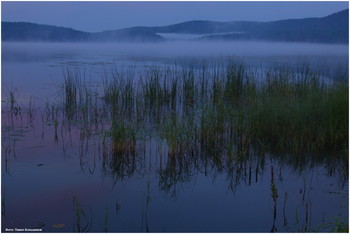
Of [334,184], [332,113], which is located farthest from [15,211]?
[332,113]

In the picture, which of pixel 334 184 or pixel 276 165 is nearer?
pixel 334 184

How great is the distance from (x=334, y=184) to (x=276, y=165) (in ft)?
2.18

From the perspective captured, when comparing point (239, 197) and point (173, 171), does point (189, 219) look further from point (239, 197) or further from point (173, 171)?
point (173, 171)

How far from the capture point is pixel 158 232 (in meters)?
3.40

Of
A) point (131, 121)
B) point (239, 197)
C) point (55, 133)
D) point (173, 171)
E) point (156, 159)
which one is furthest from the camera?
point (131, 121)

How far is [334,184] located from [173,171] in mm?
1592

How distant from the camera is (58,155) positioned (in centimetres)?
505

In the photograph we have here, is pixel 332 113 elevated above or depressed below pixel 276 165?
above

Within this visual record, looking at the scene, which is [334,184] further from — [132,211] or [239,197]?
[132,211]

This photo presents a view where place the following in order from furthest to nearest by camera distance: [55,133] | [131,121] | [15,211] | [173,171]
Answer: [131,121]
[55,133]
[173,171]
[15,211]

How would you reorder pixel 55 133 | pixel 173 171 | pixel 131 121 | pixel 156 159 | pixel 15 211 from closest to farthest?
1. pixel 15 211
2. pixel 173 171
3. pixel 156 159
4. pixel 55 133
5. pixel 131 121

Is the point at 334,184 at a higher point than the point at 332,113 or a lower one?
lower

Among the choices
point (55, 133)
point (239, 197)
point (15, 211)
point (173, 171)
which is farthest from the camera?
point (55, 133)

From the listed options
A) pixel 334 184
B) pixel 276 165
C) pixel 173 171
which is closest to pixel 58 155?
pixel 173 171
